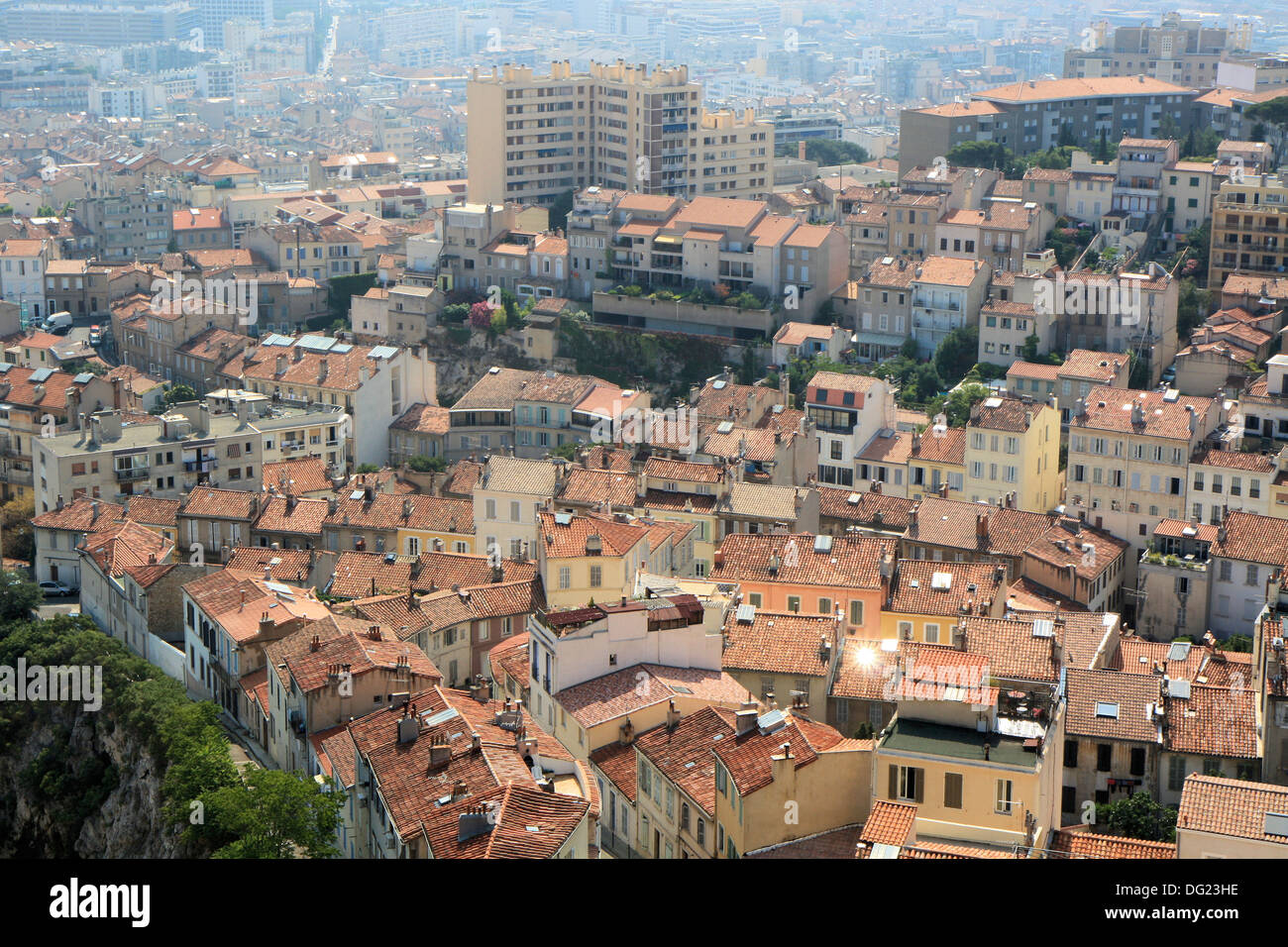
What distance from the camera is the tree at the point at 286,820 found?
26.1m

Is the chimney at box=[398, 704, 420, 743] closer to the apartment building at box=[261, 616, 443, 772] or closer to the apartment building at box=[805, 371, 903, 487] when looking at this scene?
the apartment building at box=[261, 616, 443, 772]

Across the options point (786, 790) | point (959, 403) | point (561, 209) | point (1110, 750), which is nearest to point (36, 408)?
point (959, 403)

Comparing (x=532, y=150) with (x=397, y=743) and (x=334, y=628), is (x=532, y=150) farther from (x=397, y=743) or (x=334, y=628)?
(x=397, y=743)

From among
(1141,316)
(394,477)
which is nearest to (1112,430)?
(1141,316)

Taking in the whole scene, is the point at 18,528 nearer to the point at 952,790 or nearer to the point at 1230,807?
the point at 952,790

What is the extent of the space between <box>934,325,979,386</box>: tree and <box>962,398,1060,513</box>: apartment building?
1050 cm

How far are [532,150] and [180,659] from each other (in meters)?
58.9

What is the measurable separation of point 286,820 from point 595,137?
2889 inches

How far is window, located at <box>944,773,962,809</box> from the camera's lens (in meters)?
22.2

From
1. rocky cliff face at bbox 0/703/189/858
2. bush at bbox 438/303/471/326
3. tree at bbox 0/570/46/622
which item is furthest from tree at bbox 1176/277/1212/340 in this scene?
rocky cliff face at bbox 0/703/189/858

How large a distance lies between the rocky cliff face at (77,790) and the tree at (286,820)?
Result: 6491 millimetres

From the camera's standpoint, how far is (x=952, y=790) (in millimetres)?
22281

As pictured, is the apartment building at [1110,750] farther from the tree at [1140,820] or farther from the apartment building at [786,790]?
the apartment building at [786,790]

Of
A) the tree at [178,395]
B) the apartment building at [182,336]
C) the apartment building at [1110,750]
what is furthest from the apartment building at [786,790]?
the apartment building at [182,336]
